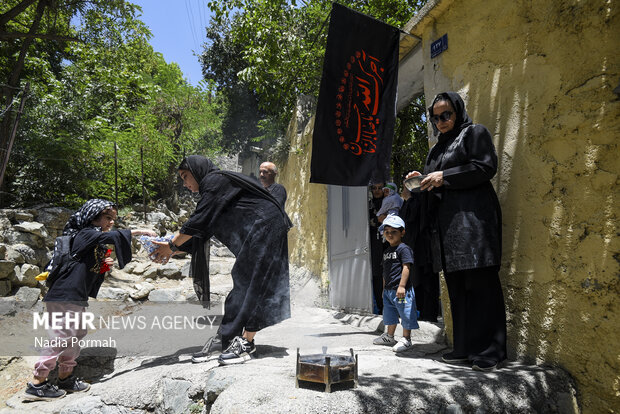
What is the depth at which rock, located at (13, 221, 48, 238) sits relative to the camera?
653cm

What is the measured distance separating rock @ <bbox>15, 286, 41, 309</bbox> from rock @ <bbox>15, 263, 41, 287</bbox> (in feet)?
0.44

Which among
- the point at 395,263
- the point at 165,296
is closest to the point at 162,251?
the point at 395,263

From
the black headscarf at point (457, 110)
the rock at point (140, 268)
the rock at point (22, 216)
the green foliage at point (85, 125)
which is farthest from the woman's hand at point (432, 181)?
the green foliage at point (85, 125)

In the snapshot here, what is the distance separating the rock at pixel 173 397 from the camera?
7.65ft

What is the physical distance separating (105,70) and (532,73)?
1022 centimetres

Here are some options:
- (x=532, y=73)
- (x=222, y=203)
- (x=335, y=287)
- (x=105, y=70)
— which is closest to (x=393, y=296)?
(x=222, y=203)

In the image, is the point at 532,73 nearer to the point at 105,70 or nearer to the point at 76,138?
the point at 76,138

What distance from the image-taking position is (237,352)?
2664mm

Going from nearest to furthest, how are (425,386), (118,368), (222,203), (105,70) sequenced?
1. (425,386)
2. (222,203)
3. (118,368)
4. (105,70)

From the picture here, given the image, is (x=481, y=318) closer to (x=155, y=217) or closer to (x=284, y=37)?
(x=284, y=37)

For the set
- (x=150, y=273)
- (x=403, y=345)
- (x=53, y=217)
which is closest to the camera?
(x=403, y=345)

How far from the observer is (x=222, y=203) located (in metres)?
2.96

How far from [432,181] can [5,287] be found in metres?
6.11

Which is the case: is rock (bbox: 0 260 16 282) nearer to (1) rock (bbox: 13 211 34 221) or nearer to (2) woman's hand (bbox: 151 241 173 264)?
(1) rock (bbox: 13 211 34 221)
